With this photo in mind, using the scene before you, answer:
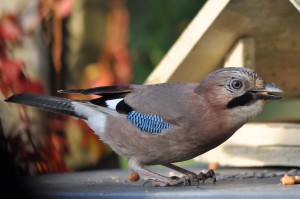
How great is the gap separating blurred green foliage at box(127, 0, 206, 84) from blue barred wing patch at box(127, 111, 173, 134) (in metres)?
2.01

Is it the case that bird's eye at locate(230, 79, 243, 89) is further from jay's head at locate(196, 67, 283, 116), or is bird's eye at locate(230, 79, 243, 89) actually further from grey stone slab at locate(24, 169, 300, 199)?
grey stone slab at locate(24, 169, 300, 199)

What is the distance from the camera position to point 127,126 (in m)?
3.45

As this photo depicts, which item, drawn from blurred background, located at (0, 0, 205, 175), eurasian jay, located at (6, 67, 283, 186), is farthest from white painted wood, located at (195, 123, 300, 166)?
blurred background, located at (0, 0, 205, 175)

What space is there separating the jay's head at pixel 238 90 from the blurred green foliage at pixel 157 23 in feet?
6.59

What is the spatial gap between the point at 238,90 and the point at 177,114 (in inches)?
10.1

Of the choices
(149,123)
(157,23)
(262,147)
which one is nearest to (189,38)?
(149,123)

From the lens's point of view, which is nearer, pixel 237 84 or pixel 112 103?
pixel 237 84

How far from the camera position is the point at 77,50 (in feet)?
17.6

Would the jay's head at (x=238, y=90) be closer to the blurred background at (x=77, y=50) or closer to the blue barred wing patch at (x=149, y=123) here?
the blue barred wing patch at (x=149, y=123)

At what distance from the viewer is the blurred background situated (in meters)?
4.51

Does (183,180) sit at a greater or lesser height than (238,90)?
lesser

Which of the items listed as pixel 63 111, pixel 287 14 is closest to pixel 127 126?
pixel 63 111

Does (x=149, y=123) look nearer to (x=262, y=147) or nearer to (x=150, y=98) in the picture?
(x=150, y=98)

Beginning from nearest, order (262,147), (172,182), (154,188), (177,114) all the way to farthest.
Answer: (154,188) < (172,182) < (177,114) < (262,147)
